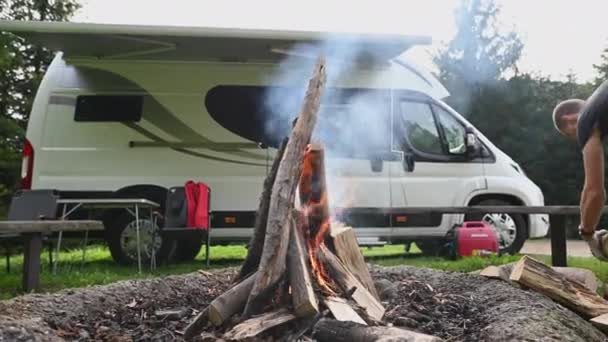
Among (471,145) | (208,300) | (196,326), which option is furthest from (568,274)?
(471,145)

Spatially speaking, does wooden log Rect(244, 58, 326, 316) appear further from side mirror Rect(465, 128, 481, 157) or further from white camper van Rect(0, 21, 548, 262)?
side mirror Rect(465, 128, 481, 157)

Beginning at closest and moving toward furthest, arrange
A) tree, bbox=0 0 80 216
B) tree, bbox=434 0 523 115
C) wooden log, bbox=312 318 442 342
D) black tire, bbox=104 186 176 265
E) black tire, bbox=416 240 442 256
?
wooden log, bbox=312 318 442 342 → black tire, bbox=104 186 176 265 → black tire, bbox=416 240 442 256 → tree, bbox=0 0 80 216 → tree, bbox=434 0 523 115

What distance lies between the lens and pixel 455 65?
85.1ft

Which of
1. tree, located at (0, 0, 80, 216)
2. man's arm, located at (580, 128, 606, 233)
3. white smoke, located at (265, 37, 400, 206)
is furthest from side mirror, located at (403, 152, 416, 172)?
tree, located at (0, 0, 80, 216)

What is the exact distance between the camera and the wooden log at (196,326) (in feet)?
9.29

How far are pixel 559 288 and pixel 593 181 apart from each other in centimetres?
87

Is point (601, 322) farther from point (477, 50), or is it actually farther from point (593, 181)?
point (477, 50)

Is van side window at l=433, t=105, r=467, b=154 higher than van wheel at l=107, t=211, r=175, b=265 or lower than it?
higher

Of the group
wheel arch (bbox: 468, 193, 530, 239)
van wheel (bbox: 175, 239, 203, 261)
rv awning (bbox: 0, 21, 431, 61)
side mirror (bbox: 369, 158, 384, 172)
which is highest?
rv awning (bbox: 0, 21, 431, 61)

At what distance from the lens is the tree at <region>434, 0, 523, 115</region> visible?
25250 mm

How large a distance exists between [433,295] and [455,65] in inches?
929

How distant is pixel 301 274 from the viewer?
2.94 m

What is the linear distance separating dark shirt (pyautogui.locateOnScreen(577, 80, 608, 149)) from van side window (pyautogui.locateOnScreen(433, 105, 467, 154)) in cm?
483

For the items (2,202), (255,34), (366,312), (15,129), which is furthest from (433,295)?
(15,129)
